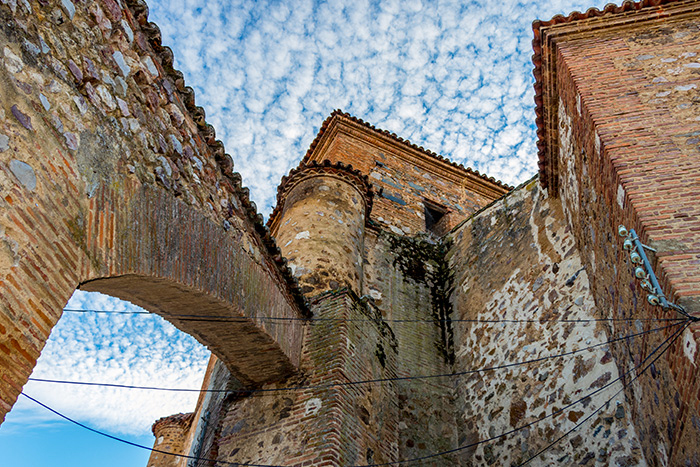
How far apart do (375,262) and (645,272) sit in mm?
5074

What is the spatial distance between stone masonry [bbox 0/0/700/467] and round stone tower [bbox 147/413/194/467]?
1.77 meters

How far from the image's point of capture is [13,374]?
91.8 inches

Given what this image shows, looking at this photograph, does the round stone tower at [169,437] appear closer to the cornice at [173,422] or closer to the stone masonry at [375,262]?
the cornice at [173,422]

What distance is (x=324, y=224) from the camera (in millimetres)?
7543

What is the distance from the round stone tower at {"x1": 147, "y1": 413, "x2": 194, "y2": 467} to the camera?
388 inches

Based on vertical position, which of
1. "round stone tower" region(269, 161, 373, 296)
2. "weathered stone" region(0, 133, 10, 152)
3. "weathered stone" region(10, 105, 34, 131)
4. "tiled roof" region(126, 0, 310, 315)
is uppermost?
"round stone tower" region(269, 161, 373, 296)

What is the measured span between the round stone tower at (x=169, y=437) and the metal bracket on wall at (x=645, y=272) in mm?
8464

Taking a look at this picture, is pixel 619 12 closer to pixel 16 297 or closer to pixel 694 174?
pixel 694 174

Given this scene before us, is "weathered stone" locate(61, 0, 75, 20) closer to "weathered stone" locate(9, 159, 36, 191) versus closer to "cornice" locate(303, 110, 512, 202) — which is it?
"weathered stone" locate(9, 159, 36, 191)

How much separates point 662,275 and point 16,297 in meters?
3.49

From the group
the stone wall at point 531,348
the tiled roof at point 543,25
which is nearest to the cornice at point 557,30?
the tiled roof at point 543,25

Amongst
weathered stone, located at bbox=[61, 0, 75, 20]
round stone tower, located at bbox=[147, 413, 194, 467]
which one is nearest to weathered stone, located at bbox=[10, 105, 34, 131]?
weathered stone, located at bbox=[61, 0, 75, 20]

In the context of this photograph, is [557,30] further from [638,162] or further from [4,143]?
[4,143]

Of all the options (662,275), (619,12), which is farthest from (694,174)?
(619,12)
